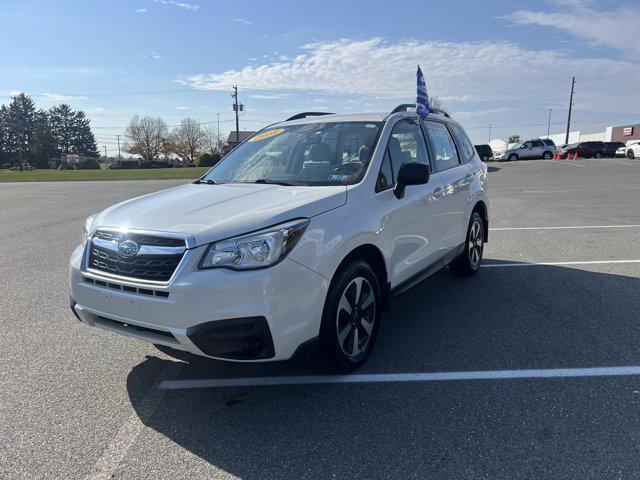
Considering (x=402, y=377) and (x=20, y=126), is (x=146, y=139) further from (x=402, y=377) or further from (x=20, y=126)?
(x=402, y=377)

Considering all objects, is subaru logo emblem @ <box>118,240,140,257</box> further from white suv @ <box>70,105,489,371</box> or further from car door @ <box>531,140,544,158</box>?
car door @ <box>531,140,544,158</box>

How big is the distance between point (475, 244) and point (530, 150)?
138 feet

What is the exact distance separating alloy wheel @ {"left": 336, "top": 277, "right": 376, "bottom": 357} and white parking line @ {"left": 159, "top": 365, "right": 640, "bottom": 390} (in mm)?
235

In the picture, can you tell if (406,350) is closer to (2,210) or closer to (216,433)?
(216,433)

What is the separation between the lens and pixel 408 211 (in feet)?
13.1

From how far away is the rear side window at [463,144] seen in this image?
570 cm

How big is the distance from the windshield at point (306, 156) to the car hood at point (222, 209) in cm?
28

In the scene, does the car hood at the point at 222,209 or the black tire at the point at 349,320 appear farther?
the black tire at the point at 349,320

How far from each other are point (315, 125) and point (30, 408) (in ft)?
10.4

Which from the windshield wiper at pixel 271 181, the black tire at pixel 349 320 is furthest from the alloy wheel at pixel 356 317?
the windshield wiper at pixel 271 181

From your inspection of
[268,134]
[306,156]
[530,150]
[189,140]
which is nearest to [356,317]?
[306,156]

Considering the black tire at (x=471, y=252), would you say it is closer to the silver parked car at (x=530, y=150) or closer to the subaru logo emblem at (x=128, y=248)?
the subaru logo emblem at (x=128, y=248)

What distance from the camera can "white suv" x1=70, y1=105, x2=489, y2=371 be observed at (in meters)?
2.69

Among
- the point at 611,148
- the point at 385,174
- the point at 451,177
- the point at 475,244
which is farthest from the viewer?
the point at 611,148
